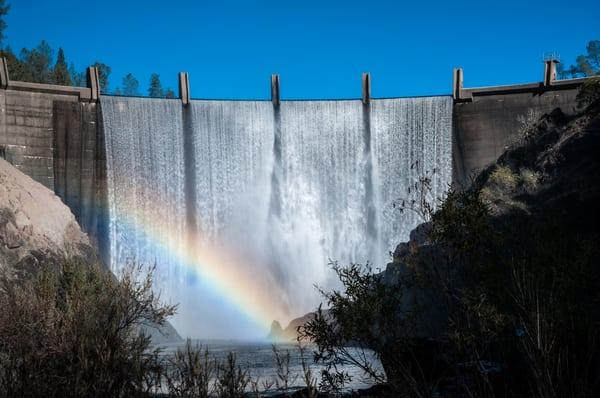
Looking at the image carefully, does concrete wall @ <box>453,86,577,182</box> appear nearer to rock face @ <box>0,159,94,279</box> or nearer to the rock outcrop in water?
the rock outcrop in water

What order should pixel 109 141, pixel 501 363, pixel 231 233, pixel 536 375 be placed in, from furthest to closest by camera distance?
pixel 231 233, pixel 109 141, pixel 501 363, pixel 536 375

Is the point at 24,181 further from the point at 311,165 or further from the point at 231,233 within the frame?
the point at 311,165

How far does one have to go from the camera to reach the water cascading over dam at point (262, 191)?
3756 centimetres

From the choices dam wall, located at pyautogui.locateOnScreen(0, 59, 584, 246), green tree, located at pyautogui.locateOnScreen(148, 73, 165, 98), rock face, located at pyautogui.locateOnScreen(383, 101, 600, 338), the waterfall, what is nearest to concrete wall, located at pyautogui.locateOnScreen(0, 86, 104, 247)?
dam wall, located at pyautogui.locateOnScreen(0, 59, 584, 246)

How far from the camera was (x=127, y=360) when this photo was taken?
8117 millimetres

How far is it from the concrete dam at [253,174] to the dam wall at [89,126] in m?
0.07

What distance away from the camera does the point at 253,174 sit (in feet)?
129

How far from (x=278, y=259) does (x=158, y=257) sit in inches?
282

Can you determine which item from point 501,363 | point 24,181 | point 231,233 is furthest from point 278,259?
point 501,363

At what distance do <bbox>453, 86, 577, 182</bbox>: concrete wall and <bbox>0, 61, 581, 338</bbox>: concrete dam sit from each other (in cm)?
7

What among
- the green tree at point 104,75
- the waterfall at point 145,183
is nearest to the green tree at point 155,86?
the green tree at point 104,75

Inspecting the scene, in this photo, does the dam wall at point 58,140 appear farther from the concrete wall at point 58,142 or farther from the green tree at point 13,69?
the green tree at point 13,69

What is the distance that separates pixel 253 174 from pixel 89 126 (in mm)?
9637

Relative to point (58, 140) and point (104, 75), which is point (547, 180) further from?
point (104, 75)
